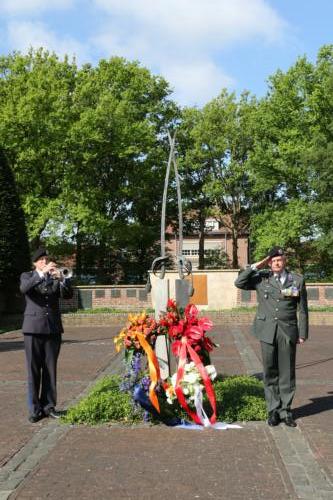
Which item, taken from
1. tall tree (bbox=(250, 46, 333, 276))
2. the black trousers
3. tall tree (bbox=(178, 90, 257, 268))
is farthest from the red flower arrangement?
tall tree (bbox=(178, 90, 257, 268))

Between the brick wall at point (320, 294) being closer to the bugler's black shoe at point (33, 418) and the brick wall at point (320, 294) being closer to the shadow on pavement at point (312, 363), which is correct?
the shadow on pavement at point (312, 363)

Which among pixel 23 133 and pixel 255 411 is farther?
pixel 23 133

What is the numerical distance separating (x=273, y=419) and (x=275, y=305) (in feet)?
4.03

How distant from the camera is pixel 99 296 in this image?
25609mm

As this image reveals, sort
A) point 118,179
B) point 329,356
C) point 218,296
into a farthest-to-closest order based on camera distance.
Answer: point 118,179 < point 218,296 < point 329,356

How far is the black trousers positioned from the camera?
6906 mm

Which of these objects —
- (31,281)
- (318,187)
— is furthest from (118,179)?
(31,281)

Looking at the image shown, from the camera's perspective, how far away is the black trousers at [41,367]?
6.91 meters

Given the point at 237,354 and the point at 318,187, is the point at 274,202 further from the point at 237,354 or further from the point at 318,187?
the point at 237,354

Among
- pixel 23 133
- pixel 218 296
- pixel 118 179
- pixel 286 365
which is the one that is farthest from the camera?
pixel 118 179

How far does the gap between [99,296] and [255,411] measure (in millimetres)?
19124

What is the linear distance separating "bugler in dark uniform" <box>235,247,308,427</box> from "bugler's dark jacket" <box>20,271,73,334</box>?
2119 millimetres

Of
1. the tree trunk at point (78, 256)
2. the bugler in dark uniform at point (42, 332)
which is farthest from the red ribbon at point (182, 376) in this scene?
the tree trunk at point (78, 256)

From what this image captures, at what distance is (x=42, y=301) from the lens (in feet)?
23.1
